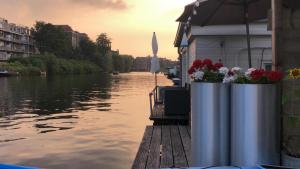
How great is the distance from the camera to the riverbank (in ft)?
391

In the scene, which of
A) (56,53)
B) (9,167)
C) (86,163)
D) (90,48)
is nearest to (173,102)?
(86,163)

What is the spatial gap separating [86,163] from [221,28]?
6646mm

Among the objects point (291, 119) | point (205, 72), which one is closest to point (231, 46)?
point (205, 72)

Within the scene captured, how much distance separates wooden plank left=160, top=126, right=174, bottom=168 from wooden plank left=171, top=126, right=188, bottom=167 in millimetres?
77

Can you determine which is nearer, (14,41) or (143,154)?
(143,154)

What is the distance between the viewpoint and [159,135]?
1160 cm

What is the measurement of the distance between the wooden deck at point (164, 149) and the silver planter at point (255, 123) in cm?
263

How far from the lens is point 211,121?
5582mm

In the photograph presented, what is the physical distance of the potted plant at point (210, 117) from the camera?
18.2 feet

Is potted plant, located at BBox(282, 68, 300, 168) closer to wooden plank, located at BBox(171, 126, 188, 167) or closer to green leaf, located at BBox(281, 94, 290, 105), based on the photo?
green leaf, located at BBox(281, 94, 290, 105)

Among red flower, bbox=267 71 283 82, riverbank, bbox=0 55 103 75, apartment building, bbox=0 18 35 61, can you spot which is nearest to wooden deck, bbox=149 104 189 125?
red flower, bbox=267 71 283 82

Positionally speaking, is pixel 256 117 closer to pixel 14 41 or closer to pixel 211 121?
pixel 211 121

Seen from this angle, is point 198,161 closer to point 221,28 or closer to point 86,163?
point 86,163

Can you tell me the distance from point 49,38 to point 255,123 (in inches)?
6121
